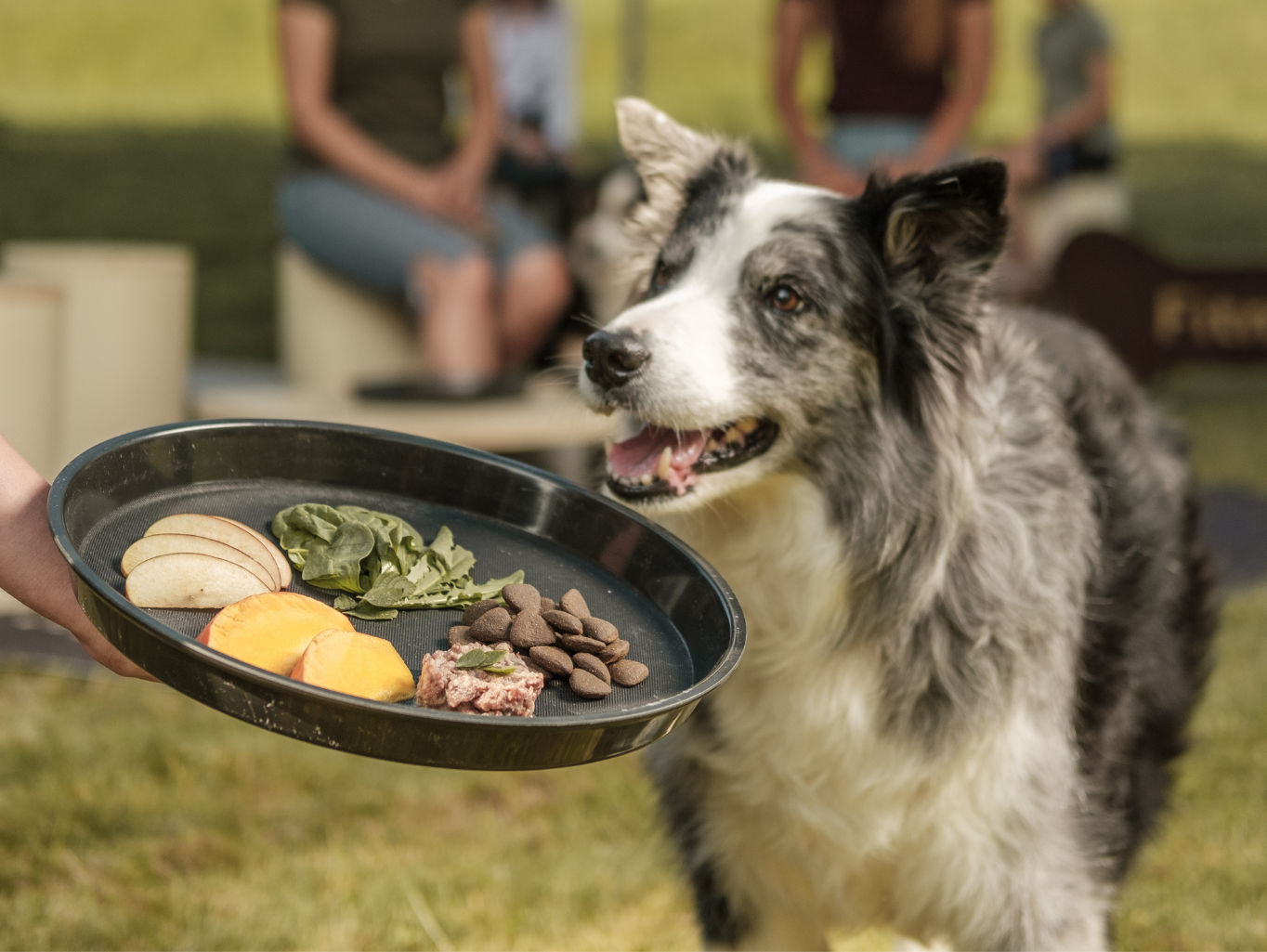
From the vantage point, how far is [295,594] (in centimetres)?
151

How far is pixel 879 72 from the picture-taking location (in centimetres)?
530

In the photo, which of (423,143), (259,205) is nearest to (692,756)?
(423,143)

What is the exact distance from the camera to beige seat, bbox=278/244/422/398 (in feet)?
16.2

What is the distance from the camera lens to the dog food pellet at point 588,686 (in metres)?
1.45

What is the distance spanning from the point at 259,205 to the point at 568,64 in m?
5.48

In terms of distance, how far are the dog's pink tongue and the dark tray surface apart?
0.24 m

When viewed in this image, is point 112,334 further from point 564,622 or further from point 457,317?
point 564,622

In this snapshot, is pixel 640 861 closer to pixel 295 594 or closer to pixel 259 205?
pixel 295 594

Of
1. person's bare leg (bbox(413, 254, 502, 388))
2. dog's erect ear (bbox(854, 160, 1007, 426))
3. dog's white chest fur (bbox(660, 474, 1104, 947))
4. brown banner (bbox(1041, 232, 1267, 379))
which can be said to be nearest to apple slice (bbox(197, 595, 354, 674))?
dog's white chest fur (bbox(660, 474, 1104, 947))

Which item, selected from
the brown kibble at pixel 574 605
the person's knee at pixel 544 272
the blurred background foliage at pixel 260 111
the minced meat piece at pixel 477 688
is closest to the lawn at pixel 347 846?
the brown kibble at pixel 574 605

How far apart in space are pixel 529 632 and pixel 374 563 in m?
0.25

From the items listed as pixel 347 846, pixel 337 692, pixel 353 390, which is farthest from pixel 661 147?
pixel 353 390

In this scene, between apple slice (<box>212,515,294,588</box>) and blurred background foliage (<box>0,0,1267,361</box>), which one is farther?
blurred background foliage (<box>0,0,1267,361</box>)

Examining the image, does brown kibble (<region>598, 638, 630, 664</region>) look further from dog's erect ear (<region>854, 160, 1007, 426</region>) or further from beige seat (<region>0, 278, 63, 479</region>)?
beige seat (<region>0, 278, 63, 479</region>)
